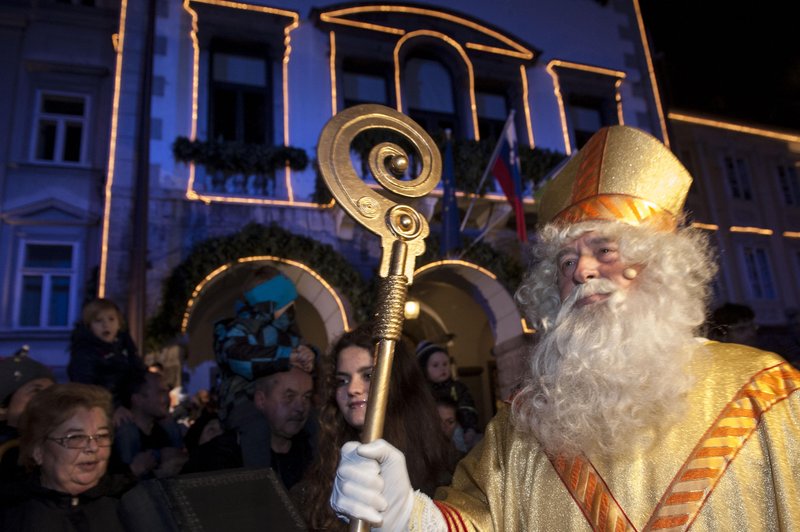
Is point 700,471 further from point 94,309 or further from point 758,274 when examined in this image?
point 758,274

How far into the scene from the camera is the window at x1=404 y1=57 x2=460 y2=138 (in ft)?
34.5

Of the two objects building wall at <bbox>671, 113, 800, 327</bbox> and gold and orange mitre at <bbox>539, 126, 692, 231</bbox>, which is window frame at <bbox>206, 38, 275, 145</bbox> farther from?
building wall at <bbox>671, 113, 800, 327</bbox>

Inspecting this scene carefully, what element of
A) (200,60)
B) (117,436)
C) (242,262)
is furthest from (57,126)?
(117,436)

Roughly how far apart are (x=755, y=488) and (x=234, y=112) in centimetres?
898

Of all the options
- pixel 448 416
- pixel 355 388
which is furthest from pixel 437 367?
pixel 355 388

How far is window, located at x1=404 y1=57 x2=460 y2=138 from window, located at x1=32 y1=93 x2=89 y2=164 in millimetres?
5473

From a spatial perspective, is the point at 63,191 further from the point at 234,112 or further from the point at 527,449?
the point at 527,449

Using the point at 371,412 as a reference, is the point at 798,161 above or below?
above

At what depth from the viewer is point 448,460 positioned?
250 cm

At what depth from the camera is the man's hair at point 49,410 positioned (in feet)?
8.54

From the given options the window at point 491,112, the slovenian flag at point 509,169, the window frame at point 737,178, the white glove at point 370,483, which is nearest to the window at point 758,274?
the window frame at point 737,178

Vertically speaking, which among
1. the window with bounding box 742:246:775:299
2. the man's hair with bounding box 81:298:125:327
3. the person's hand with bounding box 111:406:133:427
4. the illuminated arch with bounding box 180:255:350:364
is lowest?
the person's hand with bounding box 111:406:133:427

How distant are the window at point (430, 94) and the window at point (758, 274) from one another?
27.6ft

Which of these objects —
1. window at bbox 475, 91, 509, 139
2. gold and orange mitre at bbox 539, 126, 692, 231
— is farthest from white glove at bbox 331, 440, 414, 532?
window at bbox 475, 91, 509, 139
